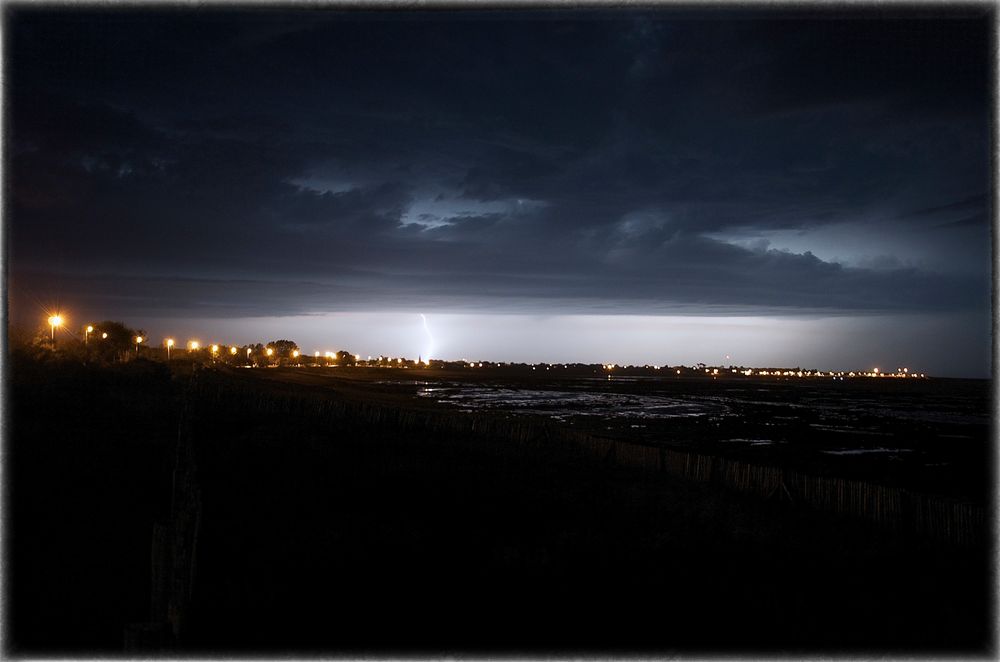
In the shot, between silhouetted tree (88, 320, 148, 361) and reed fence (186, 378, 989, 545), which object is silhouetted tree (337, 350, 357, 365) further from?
reed fence (186, 378, 989, 545)

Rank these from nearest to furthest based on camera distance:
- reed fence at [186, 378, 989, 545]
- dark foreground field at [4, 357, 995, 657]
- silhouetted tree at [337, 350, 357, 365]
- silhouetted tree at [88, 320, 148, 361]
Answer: dark foreground field at [4, 357, 995, 657], reed fence at [186, 378, 989, 545], silhouetted tree at [88, 320, 148, 361], silhouetted tree at [337, 350, 357, 365]

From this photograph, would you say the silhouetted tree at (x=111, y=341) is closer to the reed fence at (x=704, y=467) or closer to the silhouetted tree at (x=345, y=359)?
the reed fence at (x=704, y=467)

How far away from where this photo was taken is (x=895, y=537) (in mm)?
12062

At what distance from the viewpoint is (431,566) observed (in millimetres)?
7867

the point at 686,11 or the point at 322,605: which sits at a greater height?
the point at 686,11

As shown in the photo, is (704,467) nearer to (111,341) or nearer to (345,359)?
(111,341)

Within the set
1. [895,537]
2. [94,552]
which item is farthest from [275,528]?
[895,537]

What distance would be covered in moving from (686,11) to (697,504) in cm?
1222

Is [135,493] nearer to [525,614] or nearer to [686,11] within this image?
[525,614]

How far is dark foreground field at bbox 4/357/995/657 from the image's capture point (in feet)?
19.5

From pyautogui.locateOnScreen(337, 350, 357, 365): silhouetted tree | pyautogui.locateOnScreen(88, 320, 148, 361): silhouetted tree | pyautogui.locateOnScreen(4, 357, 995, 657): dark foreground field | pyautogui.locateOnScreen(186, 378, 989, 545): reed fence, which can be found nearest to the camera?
pyautogui.locateOnScreen(4, 357, 995, 657): dark foreground field

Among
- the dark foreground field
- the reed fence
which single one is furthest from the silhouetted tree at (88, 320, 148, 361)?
the dark foreground field

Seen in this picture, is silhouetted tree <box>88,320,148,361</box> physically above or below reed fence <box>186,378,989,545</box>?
above

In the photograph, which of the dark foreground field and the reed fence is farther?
the reed fence
